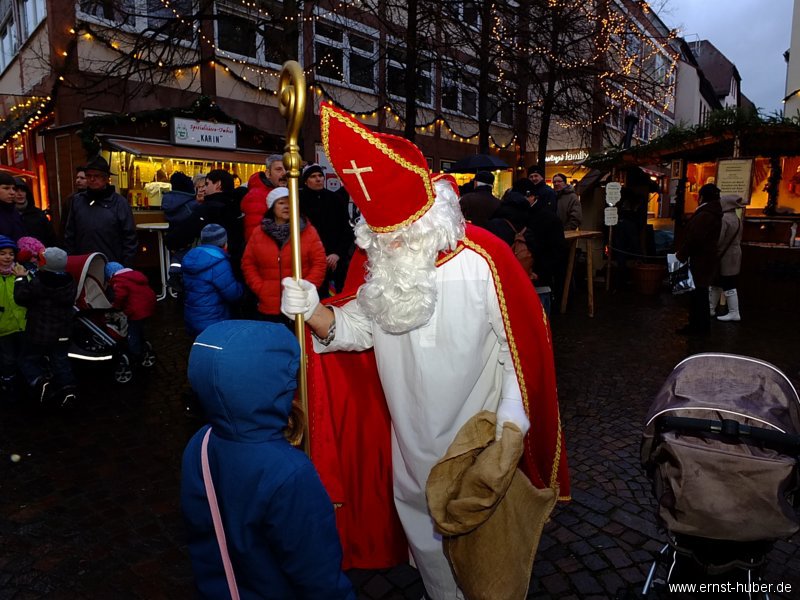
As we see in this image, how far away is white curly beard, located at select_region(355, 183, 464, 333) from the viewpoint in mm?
2178

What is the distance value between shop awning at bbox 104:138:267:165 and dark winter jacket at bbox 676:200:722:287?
9.88 metres

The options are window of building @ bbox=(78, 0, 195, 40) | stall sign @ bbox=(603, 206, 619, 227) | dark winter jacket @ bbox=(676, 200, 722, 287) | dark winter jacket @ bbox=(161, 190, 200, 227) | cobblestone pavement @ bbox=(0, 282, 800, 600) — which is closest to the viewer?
cobblestone pavement @ bbox=(0, 282, 800, 600)

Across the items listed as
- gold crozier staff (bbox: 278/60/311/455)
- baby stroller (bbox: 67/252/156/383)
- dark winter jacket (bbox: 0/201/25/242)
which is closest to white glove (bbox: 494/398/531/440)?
gold crozier staff (bbox: 278/60/311/455)

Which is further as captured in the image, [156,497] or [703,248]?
[703,248]

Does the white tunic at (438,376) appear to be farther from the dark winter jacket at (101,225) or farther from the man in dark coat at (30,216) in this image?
the man in dark coat at (30,216)

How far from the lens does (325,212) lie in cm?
625

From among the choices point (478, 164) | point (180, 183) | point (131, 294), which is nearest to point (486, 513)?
point (131, 294)

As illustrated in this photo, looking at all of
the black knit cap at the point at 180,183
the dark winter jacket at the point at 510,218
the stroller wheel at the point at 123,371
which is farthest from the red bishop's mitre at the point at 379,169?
the black knit cap at the point at 180,183

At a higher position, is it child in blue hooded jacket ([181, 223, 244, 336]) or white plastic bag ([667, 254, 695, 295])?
child in blue hooded jacket ([181, 223, 244, 336])

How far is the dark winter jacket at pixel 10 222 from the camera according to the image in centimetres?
614

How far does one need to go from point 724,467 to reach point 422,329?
1.14 m

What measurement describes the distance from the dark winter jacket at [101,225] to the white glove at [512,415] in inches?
213

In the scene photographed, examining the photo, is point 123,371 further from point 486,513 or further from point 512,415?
point 486,513

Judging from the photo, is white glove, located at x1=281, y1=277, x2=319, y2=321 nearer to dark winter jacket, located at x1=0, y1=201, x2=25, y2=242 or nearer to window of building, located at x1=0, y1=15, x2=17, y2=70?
dark winter jacket, located at x1=0, y1=201, x2=25, y2=242
